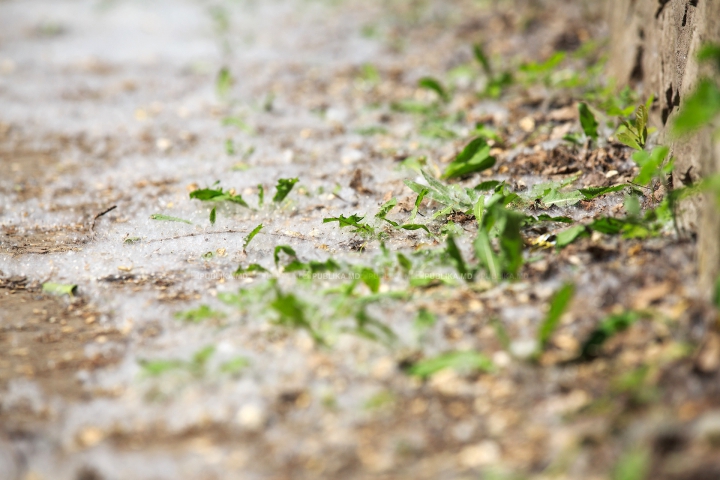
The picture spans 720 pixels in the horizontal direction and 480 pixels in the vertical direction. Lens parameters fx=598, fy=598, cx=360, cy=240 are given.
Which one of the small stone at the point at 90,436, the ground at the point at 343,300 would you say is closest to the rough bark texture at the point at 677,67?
the ground at the point at 343,300

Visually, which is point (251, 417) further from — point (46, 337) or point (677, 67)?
point (677, 67)

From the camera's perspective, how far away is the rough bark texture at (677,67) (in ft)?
4.56

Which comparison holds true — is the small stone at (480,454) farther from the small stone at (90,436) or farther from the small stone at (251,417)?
the small stone at (90,436)

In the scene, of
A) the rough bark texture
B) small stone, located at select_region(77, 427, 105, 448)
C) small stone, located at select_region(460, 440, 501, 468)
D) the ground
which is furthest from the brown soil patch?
the rough bark texture

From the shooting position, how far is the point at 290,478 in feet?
3.94

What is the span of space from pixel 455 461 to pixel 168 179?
6.30 ft

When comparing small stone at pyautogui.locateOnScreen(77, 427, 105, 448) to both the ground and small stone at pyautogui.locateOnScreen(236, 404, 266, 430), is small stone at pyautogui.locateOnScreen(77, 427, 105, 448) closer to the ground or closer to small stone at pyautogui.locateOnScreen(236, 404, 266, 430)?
the ground

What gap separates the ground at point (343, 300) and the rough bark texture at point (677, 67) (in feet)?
0.31

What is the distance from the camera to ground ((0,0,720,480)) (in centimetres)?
122

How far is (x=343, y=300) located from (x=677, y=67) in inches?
53.6

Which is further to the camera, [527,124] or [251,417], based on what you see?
[527,124]

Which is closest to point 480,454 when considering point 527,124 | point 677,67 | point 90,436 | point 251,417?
point 251,417

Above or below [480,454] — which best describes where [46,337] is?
above

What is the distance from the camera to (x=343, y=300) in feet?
5.24
